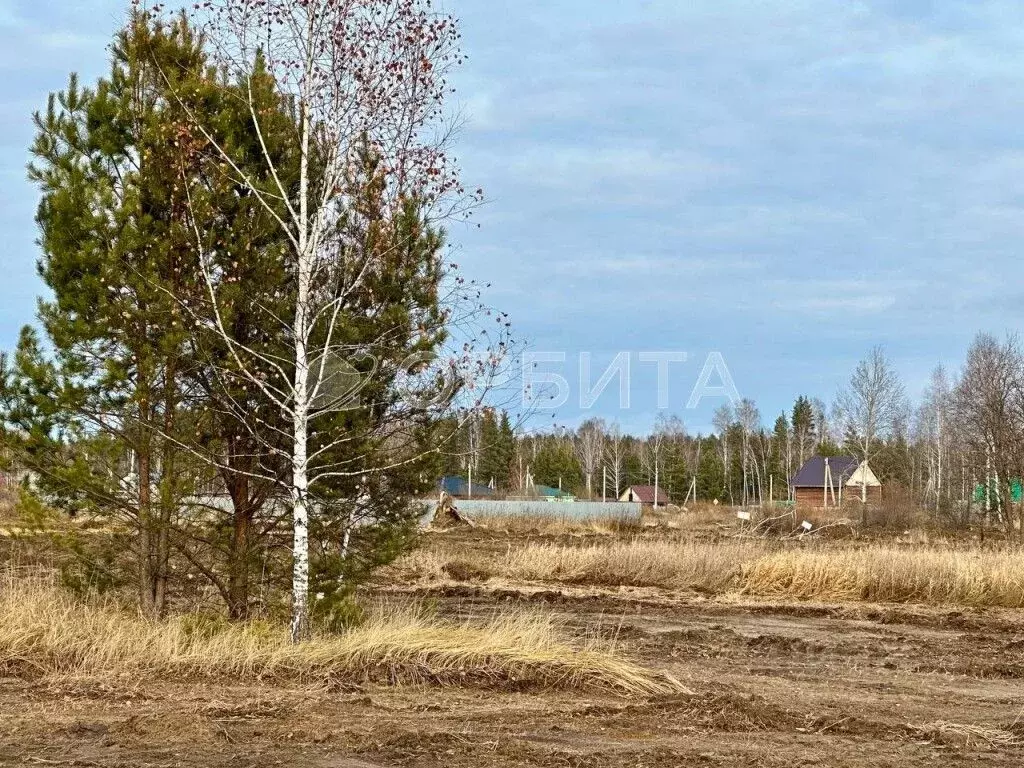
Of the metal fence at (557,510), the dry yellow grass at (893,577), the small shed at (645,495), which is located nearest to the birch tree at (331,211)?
the dry yellow grass at (893,577)

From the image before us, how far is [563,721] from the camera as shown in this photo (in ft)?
22.9

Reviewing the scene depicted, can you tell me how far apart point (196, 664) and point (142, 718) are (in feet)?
5.23

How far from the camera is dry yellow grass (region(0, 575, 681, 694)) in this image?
8.12 metres

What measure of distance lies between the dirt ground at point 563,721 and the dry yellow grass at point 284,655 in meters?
0.29

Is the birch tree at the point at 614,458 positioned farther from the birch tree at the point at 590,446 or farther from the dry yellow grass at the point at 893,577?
the dry yellow grass at the point at 893,577

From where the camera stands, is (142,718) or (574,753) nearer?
(574,753)

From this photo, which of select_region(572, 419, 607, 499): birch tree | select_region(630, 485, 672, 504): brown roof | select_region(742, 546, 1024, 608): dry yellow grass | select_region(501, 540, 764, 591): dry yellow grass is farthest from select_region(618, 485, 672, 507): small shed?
select_region(742, 546, 1024, 608): dry yellow grass

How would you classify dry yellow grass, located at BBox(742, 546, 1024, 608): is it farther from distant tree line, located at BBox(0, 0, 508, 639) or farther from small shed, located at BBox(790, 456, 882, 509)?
small shed, located at BBox(790, 456, 882, 509)

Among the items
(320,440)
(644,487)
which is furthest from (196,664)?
(644,487)

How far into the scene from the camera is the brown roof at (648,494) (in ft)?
277

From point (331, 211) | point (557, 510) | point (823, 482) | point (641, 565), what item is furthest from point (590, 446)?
point (331, 211)

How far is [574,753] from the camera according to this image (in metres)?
6.11

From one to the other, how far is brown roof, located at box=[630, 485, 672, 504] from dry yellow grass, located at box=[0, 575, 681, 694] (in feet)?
246

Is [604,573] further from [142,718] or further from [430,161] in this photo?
[142,718]
